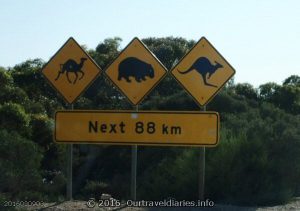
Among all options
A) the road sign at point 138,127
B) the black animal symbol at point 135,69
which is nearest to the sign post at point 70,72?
the road sign at point 138,127

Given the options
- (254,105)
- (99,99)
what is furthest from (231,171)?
(99,99)

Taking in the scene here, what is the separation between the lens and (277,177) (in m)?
14.0

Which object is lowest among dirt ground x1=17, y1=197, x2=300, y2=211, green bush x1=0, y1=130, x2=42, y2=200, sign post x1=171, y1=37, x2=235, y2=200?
dirt ground x1=17, y1=197, x2=300, y2=211

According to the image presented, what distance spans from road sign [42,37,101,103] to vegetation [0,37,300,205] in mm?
1386

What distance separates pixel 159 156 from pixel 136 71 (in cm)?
904

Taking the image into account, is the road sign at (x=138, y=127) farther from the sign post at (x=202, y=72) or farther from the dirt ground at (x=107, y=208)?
the dirt ground at (x=107, y=208)

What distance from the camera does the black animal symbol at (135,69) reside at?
12078 mm

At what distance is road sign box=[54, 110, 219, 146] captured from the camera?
478 inches

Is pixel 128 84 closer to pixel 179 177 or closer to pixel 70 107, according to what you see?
pixel 70 107

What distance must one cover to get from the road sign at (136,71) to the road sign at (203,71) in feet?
1.35

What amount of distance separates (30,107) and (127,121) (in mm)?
A: 12849

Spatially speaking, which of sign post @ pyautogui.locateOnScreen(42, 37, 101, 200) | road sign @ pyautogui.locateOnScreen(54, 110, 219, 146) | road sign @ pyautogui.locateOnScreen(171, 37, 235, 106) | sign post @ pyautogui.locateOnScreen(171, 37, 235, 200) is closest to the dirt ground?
sign post @ pyautogui.locateOnScreen(42, 37, 101, 200)

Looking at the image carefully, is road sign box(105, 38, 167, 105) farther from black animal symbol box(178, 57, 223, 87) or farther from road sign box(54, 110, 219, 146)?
black animal symbol box(178, 57, 223, 87)

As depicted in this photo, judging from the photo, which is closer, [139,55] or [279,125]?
[139,55]
